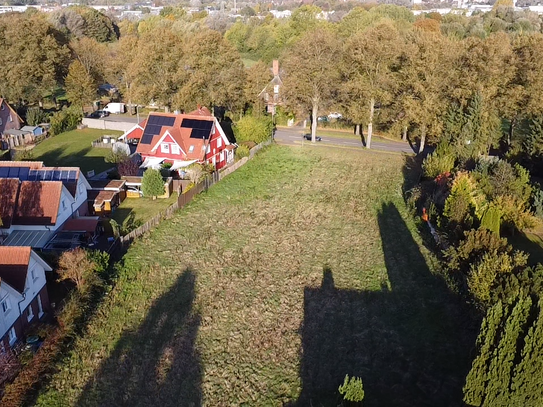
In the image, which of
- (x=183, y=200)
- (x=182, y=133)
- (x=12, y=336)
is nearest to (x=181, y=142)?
(x=182, y=133)

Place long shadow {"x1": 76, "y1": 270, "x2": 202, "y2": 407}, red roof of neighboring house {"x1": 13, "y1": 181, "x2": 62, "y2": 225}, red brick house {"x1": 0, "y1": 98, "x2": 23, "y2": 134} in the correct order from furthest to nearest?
red brick house {"x1": 0, "y1": 98, "x2": 23, "y2": 134}, red roof of neighboring house {"x1": 13, "y1": 181, "x2": 62, "y2": 225}, long shadow {"x1": 76, "y1": 270, "x2": 202, "y2": 407}

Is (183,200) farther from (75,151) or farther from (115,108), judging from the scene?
(115,108)

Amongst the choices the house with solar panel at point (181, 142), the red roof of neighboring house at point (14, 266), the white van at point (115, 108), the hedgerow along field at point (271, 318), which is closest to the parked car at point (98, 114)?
the white van at point (115, 108)

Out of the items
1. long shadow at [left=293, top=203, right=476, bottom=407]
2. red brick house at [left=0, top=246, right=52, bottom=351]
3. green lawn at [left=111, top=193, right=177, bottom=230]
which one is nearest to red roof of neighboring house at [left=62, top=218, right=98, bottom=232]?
green lawn at [left=111, top=193, right=177, bottom=230]

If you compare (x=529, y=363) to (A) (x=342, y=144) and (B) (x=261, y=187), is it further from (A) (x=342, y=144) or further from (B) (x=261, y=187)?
(A) (x=342, y=144)

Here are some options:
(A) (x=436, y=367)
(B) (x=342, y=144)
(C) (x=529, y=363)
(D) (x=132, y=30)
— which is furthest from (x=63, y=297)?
(D) (x=132, y=30)

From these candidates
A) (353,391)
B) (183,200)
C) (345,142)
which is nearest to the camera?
(353,391)

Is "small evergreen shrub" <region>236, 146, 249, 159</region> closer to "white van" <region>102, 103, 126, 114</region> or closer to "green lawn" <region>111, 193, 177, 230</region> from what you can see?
"green lawn" <region>111, 193, 177, 230</region>
